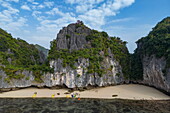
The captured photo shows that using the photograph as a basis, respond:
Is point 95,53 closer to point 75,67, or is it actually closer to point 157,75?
point 75,67

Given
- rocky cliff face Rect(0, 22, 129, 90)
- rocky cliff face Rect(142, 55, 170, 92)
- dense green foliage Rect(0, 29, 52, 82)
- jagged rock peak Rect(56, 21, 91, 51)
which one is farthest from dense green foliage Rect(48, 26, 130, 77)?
rocky cliff face Rect(142, 55, 170, 92)

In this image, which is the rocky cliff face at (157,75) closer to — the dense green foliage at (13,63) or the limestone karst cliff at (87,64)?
the limestone karst cliff at (87,64)

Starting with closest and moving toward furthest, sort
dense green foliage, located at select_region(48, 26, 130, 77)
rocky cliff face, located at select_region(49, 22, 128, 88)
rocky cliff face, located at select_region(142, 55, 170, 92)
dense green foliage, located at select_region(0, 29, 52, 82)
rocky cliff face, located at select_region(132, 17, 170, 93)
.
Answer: rocky cliff face, located at select_region(142, 55, 170, 92)
rocky cliff face, located at select_region(132, 17, 170, 93)
dense green foliage, located at select_region(0, 29, 52, 82)
rocky cliff face, located at select_region(49, 22, 128, 88)
dense green foliage, located at select_region(48, 26, 130, 77)

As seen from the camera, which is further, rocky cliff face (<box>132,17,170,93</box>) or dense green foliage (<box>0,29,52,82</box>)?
dense green foliage (<box>0,29,52,82</box>)

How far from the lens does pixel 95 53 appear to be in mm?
32469

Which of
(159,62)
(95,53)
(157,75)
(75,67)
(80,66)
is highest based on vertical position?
(95,53)

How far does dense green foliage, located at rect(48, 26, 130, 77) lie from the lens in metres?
29.6

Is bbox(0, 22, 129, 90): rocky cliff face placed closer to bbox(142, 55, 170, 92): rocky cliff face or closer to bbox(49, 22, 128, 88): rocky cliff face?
bbox(49, 22, 128, 88): rocky cliff face

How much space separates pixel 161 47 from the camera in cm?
2458

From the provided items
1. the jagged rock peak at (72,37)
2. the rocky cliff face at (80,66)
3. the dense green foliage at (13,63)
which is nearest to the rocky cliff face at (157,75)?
the rocky cliff face at (80,66)

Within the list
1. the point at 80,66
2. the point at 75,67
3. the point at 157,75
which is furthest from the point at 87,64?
the point at 157,75

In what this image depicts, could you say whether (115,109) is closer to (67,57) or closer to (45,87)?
(67,57)

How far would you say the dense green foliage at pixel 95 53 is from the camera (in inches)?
1166

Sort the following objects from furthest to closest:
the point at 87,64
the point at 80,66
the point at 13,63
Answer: the point at 13,63, the point at 87,64, the point at 80,66
